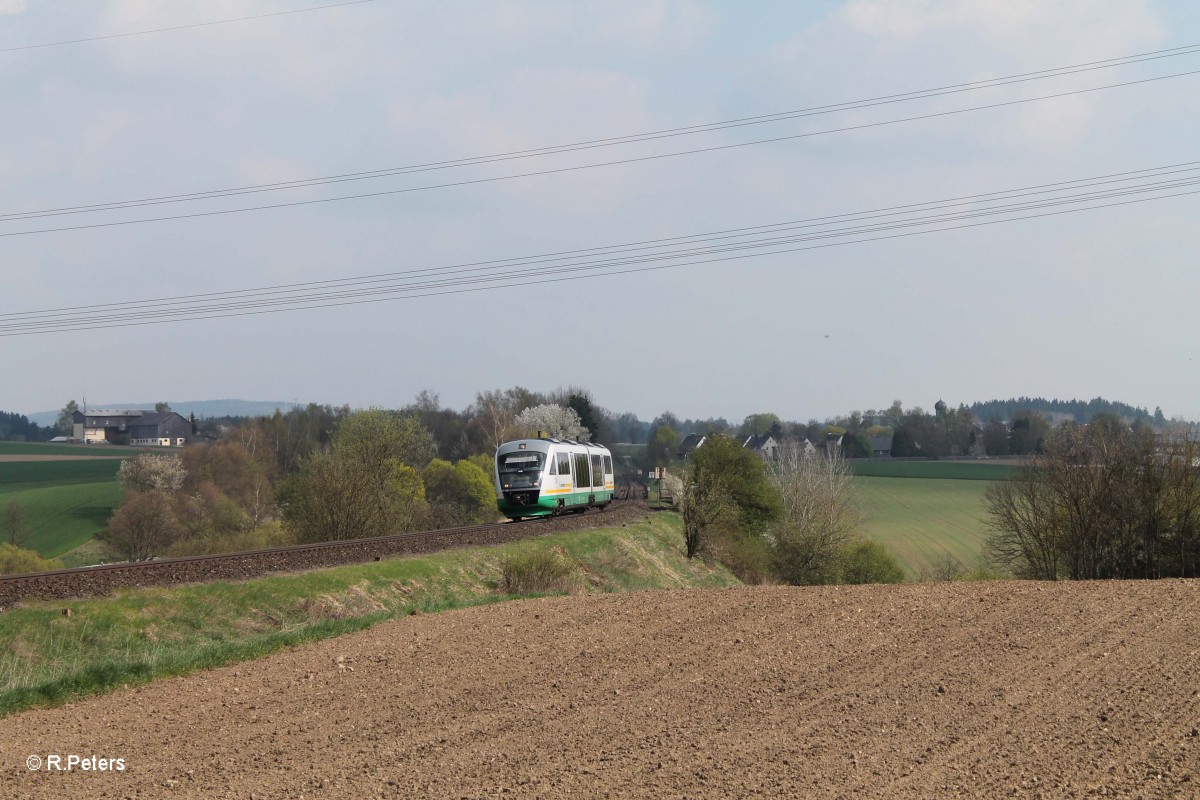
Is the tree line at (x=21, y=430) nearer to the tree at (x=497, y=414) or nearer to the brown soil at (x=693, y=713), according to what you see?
the tree at (x=497, y=414)

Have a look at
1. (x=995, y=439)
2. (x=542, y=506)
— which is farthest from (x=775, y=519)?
(x=995, y=439)

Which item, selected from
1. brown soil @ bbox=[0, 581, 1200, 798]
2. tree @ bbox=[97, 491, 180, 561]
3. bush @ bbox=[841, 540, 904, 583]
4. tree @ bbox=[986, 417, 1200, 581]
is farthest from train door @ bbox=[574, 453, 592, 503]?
brown soil @ bbox=[0, 581, 1200, 798]

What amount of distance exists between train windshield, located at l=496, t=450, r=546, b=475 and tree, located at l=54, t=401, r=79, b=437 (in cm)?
15321

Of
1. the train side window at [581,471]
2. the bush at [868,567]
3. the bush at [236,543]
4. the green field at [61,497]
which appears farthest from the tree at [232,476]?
the bush at [868,567]

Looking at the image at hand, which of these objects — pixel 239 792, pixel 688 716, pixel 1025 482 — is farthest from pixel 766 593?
pixel 1025 482

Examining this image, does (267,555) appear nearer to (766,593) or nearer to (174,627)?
(174,627)

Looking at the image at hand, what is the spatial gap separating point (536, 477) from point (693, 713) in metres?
28.6

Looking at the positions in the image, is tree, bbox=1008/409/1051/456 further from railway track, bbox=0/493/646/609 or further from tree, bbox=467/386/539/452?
railway track, bbox=0/493/646/609

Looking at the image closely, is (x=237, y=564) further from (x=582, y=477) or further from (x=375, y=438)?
(x=375, y=438)

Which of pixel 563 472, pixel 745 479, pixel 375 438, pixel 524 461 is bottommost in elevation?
pixel 745 479

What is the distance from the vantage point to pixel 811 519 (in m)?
59.6

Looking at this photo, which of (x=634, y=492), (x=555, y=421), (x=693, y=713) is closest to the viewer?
(x=693, y=713)

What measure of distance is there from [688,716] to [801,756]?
1.60 metres

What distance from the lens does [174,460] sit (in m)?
76.1
